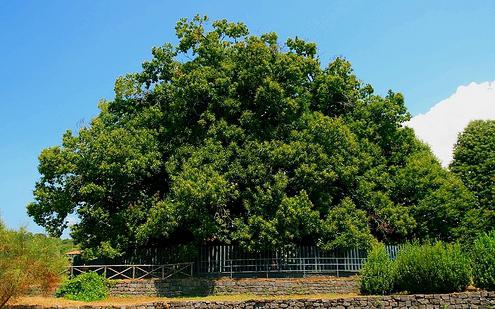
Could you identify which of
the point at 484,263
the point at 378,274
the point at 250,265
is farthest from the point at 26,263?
the point at 484,263

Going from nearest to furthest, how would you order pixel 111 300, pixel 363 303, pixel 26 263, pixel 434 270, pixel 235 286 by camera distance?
pixel 363 303
pixel 26 263
pixel 434 270
pixel 111 300
pixel 235 286

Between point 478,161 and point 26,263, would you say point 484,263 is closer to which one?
point 26,263

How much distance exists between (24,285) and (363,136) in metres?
20.8

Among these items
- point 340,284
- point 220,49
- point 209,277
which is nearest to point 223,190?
point 209,277

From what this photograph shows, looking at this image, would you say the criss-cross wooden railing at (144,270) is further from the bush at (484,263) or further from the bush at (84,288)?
the bush at (484,263)

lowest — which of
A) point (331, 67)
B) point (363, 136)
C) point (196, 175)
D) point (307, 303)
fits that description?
point (307, 303)

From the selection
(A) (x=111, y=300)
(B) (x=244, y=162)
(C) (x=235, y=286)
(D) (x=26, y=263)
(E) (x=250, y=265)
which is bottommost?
(A) (x=111, y=300)

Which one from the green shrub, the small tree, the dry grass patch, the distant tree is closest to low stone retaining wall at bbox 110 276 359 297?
the dry grass patch

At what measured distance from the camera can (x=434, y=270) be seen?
844 inches

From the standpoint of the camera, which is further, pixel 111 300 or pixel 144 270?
pixel 144 270

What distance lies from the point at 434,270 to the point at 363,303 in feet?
11.4

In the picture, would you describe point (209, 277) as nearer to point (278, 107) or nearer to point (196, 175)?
point (196, 175)

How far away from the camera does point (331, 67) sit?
3278 cm

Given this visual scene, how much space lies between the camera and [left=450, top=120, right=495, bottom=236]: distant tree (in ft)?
128
